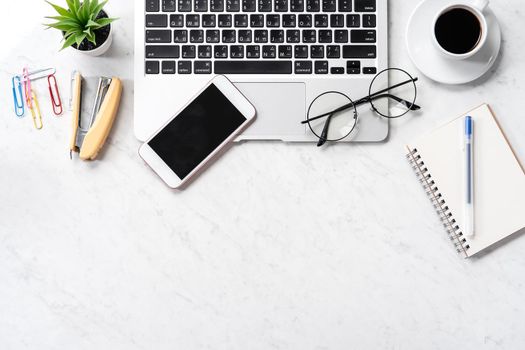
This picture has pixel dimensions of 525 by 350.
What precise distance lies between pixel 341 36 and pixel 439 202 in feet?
1.02

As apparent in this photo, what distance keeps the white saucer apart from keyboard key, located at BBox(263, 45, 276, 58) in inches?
8.5

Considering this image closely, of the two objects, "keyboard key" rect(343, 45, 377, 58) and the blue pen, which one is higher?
"keyboard key" rect(343, 45, 377, 58)

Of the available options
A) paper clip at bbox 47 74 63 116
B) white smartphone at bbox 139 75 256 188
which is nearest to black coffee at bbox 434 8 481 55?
white smartphone at bbox 139 75 256 188

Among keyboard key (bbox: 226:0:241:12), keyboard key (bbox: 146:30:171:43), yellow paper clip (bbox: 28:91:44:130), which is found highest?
keyboard key (bbox: 226:0:241:12)

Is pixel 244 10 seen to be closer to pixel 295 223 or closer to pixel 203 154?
pixel 203 154

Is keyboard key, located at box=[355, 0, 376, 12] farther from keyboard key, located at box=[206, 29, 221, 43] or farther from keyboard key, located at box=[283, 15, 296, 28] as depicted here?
keyboard key, located at box=[206, 29, 221, 43]

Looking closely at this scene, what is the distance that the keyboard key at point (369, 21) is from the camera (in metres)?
0.88

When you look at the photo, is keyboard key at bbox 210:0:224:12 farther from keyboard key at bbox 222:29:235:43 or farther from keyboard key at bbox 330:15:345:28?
keyboard key at bbox 330:15:345:28

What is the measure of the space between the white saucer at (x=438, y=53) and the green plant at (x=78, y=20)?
474 mm

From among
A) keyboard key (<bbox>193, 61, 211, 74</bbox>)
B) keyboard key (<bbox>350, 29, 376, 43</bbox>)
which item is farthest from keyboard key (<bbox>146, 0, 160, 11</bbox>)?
keyboard key (<bbox>350, 29, 376, 43</bbox>)

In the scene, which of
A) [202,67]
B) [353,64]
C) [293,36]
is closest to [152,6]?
[202,67]

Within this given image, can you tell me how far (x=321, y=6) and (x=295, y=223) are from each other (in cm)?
35

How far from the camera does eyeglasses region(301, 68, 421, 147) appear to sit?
34.4 inches

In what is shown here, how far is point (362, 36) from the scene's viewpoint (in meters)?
0.87
